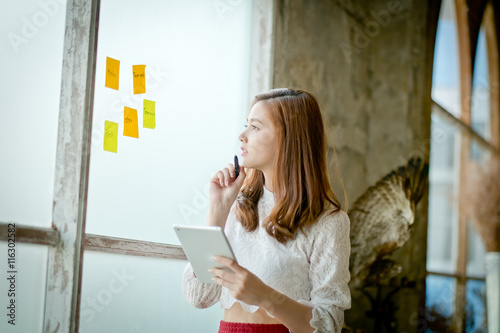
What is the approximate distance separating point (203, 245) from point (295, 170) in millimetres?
543

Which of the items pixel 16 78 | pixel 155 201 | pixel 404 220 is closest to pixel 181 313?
pixel 155 201

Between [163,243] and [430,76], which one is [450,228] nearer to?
[430,76]

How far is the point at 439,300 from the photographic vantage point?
4.88m

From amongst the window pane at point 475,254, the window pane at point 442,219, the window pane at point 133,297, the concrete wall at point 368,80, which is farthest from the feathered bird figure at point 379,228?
the window pane at point 442,219

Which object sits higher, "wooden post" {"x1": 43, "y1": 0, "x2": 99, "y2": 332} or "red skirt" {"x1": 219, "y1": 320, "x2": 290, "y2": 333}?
"wooden post" {"x1": 43, "y1": 0, "x2": 99, "y2": 332}

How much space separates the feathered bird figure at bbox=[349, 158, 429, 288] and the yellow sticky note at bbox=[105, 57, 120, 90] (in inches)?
69.4

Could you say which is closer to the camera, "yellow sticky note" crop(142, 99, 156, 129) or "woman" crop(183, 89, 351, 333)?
"woman" crop(183, 89, 351, 333)

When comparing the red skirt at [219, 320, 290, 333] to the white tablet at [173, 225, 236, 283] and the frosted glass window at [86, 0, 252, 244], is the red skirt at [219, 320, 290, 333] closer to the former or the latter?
the white tablet at [173, 225, 236, 283]

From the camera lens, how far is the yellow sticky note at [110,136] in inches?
83.3

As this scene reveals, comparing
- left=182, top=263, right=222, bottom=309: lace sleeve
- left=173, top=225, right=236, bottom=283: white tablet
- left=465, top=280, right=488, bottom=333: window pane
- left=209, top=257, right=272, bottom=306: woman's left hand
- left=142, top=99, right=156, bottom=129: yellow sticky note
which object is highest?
left=142, top=99, right=156, bottom=129: yellow sticky note

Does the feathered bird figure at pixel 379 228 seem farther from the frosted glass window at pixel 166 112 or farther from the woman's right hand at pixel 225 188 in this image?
the woman's right hand at pixel 225 188

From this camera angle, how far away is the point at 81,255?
200 cm

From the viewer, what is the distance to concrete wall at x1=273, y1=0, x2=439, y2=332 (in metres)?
3.26

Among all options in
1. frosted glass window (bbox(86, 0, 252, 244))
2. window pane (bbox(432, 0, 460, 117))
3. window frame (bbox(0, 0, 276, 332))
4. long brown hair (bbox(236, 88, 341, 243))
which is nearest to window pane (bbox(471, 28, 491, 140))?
window pane (bbox(432, 0, 460, 117))
